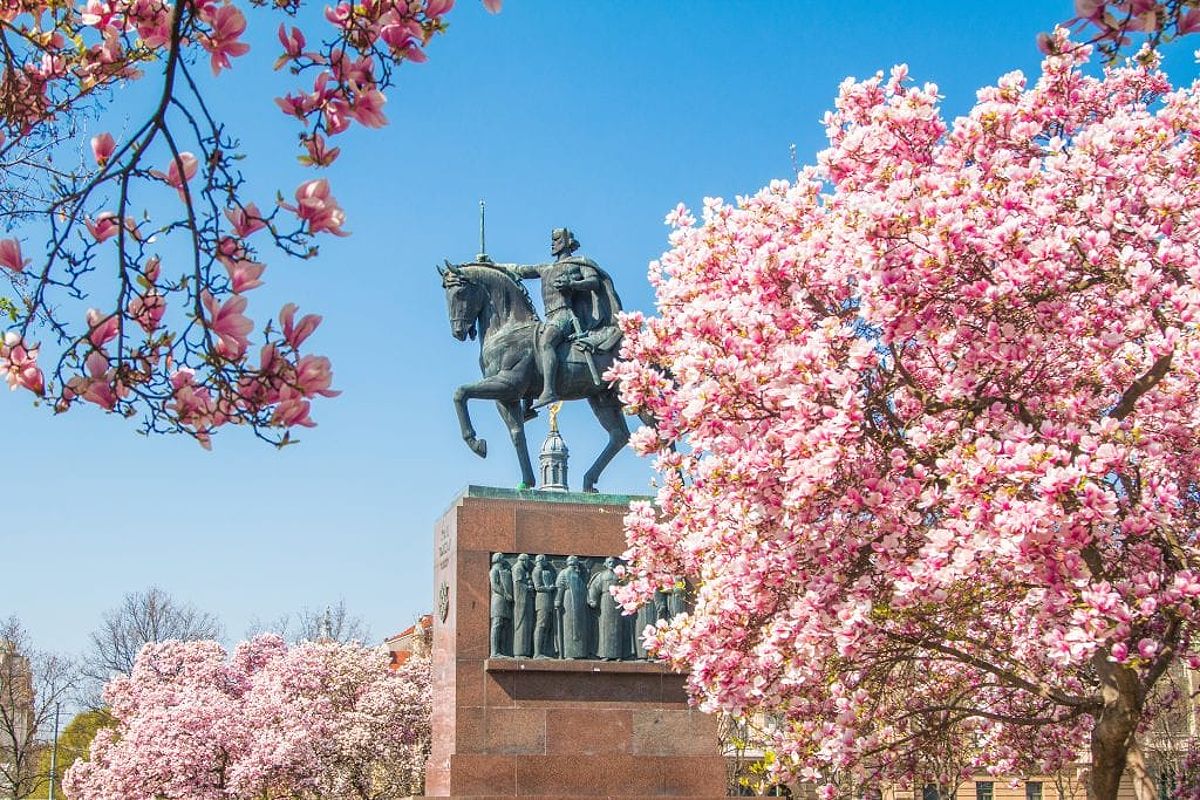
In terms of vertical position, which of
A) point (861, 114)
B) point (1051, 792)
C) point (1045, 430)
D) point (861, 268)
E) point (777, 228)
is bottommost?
point (1051, 792)

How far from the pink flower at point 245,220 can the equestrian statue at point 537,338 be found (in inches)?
508

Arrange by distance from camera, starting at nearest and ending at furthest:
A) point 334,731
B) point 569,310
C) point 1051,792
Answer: point 569,310, point 334,731, point 1051,792

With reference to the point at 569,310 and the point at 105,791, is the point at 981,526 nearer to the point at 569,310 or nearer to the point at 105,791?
Answer: the point at 569,310

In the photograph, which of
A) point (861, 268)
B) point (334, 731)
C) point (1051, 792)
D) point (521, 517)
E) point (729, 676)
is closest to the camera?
point (861, 268)

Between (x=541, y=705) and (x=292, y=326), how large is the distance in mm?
12199

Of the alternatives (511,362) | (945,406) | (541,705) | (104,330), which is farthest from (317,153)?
(511,362)

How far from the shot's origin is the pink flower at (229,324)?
523 cm

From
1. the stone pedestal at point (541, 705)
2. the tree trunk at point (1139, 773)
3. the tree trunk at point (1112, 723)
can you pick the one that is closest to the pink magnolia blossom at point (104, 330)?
the tree trunk at point (1112, 723)

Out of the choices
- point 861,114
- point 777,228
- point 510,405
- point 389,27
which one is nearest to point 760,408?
point 777,228

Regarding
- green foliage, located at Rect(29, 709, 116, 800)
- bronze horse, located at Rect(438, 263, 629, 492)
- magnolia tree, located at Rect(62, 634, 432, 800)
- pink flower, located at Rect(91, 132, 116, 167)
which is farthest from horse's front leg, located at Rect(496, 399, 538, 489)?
green foliage, located at Rect(29, 709, 116, 800)

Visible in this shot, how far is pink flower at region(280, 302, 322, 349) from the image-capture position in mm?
5219

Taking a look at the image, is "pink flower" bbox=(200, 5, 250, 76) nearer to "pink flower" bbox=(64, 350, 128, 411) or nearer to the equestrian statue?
"pink flower" bbox=(64, 350, 128, 411)

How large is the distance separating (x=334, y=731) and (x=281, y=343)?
3639 cm

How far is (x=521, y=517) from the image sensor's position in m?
17.5
